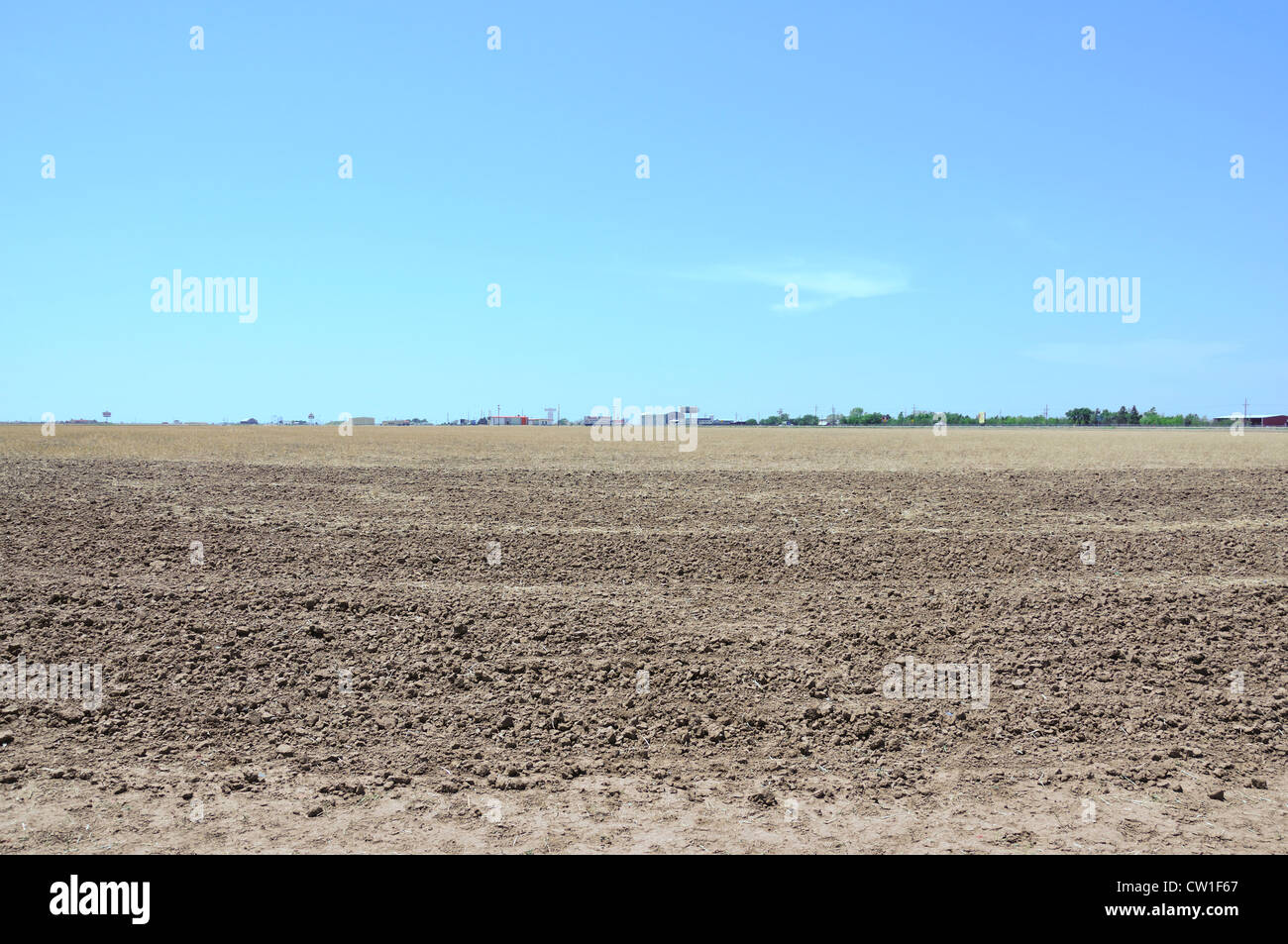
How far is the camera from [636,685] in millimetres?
8000

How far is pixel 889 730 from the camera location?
285 inches

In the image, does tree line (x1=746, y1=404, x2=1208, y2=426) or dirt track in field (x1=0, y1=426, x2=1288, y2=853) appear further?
tree line (x1=746, y1=404, x2=1208, y2=426)

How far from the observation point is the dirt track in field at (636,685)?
5801 mm

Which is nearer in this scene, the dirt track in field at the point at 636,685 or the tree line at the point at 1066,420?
the dirt track in field at the point at 636,685

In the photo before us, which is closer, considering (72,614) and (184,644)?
(184,644)

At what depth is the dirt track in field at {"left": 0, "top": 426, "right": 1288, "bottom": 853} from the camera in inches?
228

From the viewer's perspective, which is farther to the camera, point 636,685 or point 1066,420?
point 1066,420
